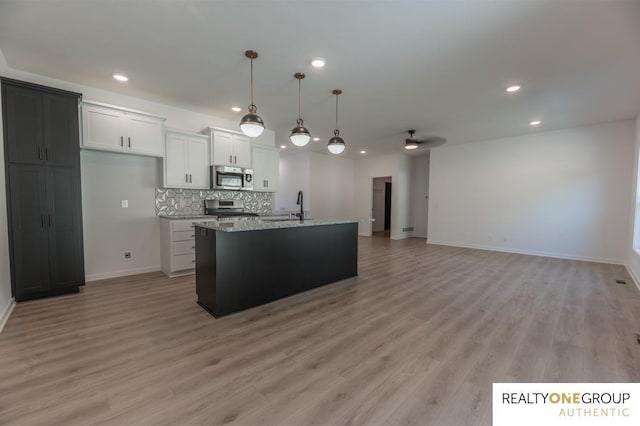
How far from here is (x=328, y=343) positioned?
233cm

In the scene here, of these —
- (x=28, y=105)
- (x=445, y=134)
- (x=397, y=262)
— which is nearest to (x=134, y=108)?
(x=28, y=105)

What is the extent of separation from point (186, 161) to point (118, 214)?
4.36ft

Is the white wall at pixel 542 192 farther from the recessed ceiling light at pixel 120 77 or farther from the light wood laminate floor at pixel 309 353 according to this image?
the recessed ceiling light at pixel 120 77

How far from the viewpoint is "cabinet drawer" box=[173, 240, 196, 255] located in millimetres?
4258

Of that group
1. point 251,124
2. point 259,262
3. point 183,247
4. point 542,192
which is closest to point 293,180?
point 183,247

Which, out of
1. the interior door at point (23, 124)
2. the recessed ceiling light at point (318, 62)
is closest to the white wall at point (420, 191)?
the recessed ceiling light at point (318, 62)

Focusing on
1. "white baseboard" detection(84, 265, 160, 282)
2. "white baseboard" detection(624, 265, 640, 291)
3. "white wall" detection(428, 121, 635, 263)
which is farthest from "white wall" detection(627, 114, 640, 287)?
"white baseboard" detection(84, 265, 160, 282)

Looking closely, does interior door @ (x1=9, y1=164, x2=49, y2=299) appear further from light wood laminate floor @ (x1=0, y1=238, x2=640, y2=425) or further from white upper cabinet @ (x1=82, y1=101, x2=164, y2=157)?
white upper cabinet @ (x1=82, y1=101, x2=164, y2=157)

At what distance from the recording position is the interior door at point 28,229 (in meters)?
3.08

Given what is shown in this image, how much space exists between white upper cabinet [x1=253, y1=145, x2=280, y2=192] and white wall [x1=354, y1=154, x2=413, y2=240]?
14.2 ft

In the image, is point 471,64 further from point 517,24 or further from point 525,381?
point 525,381

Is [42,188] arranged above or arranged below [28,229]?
above

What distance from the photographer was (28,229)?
3.17 meters

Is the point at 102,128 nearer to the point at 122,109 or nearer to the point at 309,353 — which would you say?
the point at 122,109
